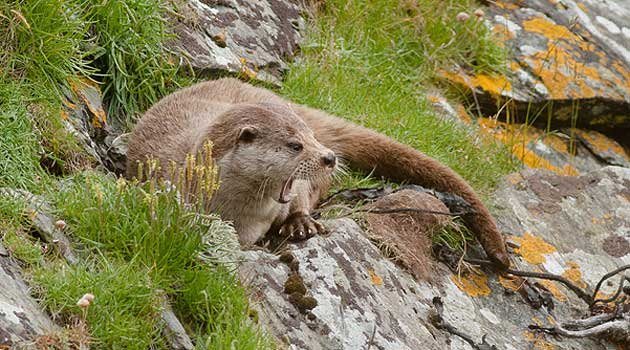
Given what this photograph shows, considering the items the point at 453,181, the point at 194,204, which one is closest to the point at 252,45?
the point at 453,181

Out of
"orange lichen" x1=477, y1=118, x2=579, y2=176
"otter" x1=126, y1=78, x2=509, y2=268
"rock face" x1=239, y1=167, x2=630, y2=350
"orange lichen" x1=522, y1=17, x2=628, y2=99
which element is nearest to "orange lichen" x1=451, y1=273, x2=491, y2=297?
"rock face" x1=239, y1=167, x2=630, y2=350

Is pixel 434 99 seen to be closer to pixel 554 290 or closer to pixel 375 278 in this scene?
pixel 554 290

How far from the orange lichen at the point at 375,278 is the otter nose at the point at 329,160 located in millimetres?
539

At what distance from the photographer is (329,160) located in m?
5.04

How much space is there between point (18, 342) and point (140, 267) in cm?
69

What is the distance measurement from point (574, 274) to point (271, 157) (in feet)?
6.00

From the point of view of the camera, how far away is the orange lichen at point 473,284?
17.5 feet

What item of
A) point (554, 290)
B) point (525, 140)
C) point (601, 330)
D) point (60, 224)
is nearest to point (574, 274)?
point (554, 290)

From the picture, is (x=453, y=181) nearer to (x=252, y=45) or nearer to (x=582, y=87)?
(x=252, y=45)

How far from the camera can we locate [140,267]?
156 inches

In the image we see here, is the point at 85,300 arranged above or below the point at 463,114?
above

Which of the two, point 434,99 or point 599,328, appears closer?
point 599,328

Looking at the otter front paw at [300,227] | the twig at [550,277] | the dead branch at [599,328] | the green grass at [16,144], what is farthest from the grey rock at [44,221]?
the dead branch at [599,328]

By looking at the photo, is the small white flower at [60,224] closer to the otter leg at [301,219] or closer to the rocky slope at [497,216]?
the rocky slope at [497,216]
